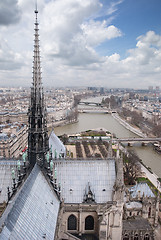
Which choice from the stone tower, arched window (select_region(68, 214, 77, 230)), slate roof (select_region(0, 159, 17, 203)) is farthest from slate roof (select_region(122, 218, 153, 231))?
slate roof (select_region(0, 159, 17, 203))

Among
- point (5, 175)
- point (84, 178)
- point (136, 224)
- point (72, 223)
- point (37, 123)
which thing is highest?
point (37, 123)

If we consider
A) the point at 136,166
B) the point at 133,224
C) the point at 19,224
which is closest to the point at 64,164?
the point at 19,224

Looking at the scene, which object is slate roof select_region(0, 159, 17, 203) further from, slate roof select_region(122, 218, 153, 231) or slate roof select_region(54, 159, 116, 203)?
slate roof select_region(122, 218, 153, 231)

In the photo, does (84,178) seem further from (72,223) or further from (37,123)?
(37,123)

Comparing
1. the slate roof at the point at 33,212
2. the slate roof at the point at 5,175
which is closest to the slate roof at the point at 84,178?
the slate roof at the point at 33,212

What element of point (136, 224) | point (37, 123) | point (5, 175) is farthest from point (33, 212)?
point (136, 224)

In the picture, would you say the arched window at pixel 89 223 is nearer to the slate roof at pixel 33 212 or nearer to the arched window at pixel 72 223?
the arched window at pixel 72 223
